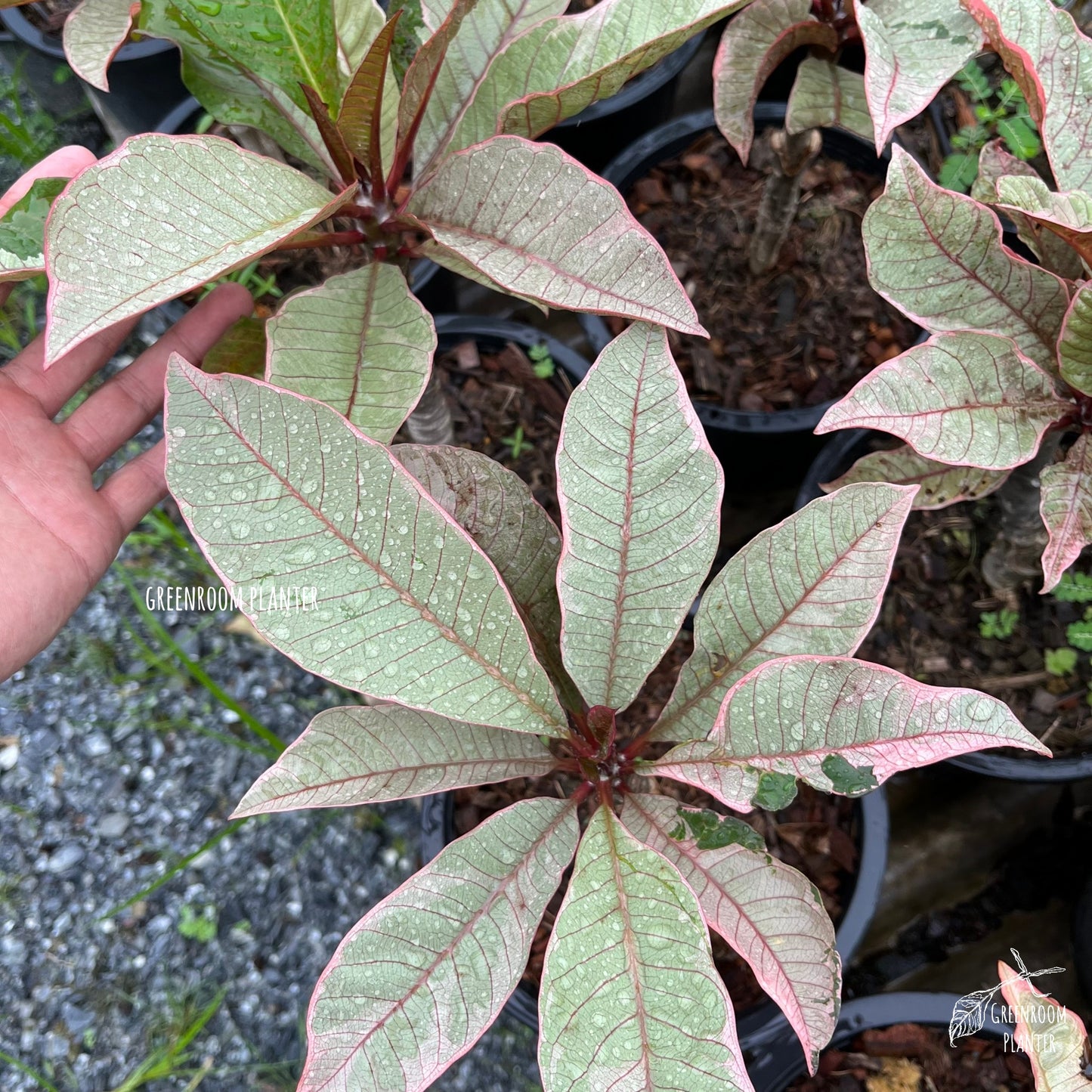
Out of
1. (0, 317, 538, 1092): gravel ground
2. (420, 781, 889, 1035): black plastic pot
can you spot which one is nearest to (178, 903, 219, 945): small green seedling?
(0, 317, 538, 1092): gravel ground

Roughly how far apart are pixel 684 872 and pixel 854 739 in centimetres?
25

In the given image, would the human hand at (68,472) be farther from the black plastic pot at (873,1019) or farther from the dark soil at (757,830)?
the black plastic pot at (873,1019)

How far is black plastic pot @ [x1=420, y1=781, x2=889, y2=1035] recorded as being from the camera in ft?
3.72

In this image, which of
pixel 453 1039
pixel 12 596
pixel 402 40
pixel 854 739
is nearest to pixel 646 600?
pixel 854 739

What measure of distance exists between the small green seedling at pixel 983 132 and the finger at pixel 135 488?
1212 mm

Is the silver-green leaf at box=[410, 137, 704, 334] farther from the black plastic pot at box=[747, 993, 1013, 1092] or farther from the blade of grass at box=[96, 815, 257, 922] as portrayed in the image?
the blade of grass at box=[96, 815, 257, 922]

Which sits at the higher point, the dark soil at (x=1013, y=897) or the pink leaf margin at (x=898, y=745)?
the pink leaf margin at (x=898, y=745)

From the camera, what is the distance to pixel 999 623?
4.52 feet

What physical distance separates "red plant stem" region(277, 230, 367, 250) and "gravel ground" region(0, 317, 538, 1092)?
96 cm

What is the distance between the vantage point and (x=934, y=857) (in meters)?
1.60

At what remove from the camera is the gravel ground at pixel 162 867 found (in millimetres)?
1512

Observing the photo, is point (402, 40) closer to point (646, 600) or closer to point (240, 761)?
point (646, 600)

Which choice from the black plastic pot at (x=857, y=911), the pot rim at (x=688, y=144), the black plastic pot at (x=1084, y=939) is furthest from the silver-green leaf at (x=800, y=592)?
the black plastic pot at (x=1084, y=939)

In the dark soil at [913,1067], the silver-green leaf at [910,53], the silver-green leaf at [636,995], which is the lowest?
the dark soil at [913,1067]
